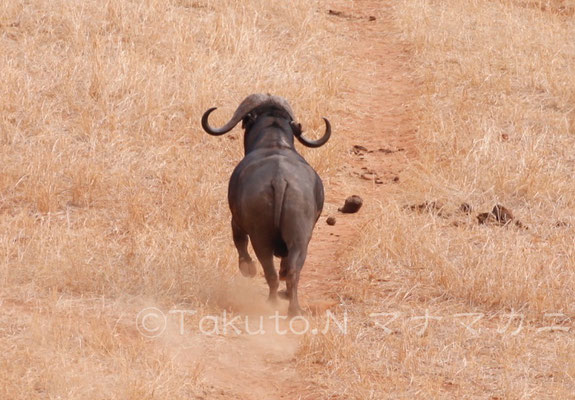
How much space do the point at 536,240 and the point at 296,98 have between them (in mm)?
3993

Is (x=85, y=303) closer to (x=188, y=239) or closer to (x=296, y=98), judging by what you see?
(x=188, y=239)

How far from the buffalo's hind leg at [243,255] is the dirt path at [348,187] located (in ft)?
0.73

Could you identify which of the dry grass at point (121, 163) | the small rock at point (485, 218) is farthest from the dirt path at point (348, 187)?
the small rock at point (485, 218)

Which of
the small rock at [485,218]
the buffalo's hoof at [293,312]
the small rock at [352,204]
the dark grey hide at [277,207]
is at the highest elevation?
the dark grey hide at [277,207]

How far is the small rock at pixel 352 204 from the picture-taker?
34.9 ft

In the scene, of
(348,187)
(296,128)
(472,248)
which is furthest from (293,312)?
(348,187)

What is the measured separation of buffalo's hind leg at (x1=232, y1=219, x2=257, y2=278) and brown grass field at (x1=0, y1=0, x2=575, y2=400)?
0.51 feet

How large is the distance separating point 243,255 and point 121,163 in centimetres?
277

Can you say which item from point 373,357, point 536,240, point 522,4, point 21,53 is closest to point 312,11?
point 522,4

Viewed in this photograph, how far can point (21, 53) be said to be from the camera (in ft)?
42.5

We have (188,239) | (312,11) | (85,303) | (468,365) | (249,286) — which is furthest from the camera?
(312,11)

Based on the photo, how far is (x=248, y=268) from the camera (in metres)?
8.64

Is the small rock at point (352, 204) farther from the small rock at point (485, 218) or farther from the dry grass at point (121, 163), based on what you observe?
the small rock at point (485, 218)

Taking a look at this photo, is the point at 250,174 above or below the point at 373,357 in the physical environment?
above
